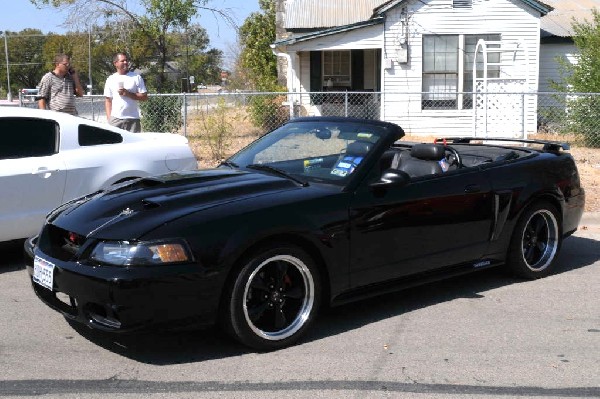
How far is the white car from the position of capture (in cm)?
638

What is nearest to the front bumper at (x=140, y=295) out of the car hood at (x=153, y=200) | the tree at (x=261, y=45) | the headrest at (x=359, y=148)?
the car hood at (x=153, y=200)

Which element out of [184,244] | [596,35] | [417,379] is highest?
[596,35]

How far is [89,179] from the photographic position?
22.3 feet

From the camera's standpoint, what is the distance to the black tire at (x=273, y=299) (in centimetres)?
434

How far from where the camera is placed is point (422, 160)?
19.0 feet

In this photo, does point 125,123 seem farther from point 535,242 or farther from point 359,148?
point 535,242

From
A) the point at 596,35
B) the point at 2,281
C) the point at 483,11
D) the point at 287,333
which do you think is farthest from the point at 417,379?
the point at 483,11

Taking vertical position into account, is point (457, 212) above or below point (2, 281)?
above

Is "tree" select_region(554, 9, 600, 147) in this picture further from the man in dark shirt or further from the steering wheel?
Result: the man in dark shirt

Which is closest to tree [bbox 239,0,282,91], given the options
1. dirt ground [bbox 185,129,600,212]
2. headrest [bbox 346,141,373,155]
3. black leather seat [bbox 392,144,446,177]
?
dirt ground [bbox 185,129,600,212]

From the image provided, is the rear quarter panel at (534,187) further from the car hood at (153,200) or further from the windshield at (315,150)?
the car hood at (153,200)

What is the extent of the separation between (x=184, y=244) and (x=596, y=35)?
14.4 metres

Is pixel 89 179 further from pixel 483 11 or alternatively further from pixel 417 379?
pixel 483 11

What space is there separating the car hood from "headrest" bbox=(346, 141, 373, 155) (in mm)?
535
